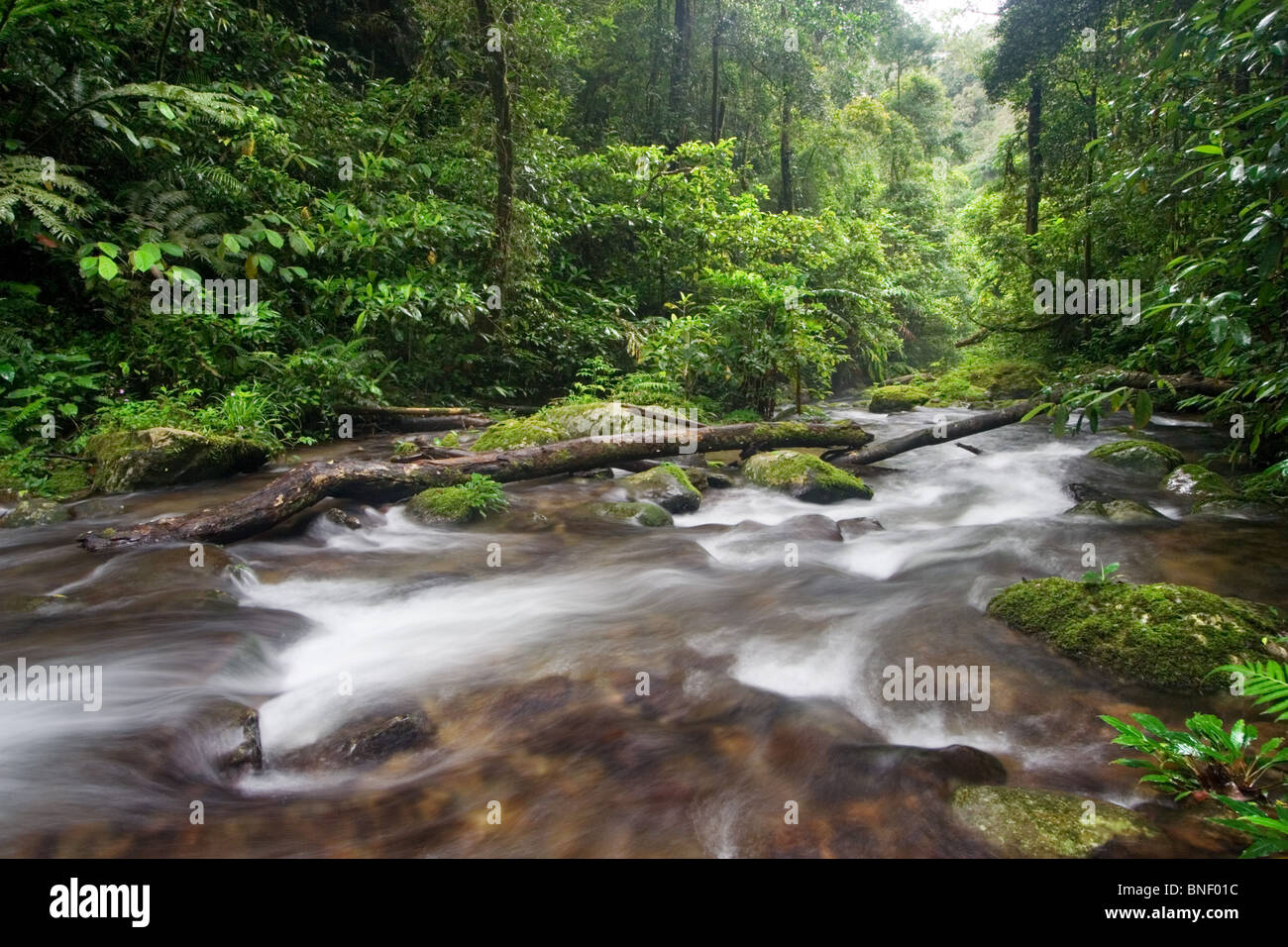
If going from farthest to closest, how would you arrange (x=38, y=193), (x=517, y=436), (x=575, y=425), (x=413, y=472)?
(x=575, y=425)
(x=517, y=436)
(x=38, y=193)
(x=413, y=472)

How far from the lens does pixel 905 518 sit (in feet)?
22.2

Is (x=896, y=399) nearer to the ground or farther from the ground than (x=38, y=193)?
nearer to the ground

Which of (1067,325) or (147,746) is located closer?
(147,746)

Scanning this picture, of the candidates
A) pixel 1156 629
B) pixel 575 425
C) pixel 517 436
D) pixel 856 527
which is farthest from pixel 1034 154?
pixel 1156 629

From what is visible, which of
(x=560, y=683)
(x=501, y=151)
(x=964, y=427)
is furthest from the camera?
(x=501, y=151)

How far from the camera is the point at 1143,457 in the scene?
7.94m

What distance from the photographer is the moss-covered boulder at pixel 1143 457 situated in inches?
306

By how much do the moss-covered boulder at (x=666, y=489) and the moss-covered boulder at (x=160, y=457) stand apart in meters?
3.83

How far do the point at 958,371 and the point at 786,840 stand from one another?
16537 mm

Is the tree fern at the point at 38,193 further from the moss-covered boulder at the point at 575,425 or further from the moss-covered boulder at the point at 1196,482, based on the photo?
the moss-covered boulder at the point at 1196,482

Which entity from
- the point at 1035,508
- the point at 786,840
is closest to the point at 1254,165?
the point at 786,840

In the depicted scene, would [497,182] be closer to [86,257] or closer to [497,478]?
[86,257]

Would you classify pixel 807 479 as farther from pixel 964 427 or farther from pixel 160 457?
pixel 160 457

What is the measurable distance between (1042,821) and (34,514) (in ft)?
22.7
